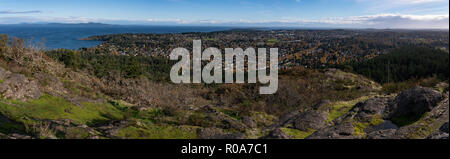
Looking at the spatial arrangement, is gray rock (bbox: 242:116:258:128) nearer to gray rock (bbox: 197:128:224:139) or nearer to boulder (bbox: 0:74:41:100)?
gray rock (bbox: 197:128:224:139)

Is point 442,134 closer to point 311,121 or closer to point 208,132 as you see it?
point 311,121

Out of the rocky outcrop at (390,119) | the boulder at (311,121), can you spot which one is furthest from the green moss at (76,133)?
the boulder at (311,121)

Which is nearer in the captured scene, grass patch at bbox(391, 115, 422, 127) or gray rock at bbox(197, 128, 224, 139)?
grass patch at bbox(391, 115, 422, 127)

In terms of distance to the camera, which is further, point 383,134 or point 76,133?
point 383,134

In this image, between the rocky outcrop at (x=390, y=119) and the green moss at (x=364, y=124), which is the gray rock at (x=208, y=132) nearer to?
the rocky outcrop at (x=390, y=119)
